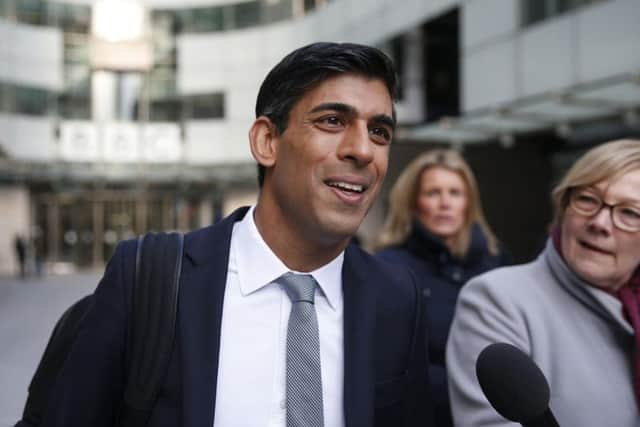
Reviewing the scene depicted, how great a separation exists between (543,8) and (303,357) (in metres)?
11.8

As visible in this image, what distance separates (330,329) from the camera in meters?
1.80

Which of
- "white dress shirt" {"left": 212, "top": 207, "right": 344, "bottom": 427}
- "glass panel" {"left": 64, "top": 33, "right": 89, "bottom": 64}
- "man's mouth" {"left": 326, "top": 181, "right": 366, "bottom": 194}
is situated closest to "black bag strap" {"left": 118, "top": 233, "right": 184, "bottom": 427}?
"white dress shirt" {"left": 212, "top": 207, "right": 344, "bottom": 427}

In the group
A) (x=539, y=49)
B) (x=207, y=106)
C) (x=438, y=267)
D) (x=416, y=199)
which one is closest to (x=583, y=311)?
(x=438, y=267)

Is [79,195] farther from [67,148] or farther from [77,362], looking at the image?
[77,362]

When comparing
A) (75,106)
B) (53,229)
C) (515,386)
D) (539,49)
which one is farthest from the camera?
(75,106)

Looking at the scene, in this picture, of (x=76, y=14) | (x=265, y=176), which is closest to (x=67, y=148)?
(x=76, y=14)

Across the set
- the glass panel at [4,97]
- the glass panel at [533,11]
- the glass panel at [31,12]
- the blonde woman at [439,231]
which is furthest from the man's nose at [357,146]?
the glass panel at [31,12]

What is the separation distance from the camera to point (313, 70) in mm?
1685

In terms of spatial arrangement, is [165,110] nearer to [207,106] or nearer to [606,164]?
[207,106]

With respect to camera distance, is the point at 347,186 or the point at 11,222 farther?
the point at 11,222

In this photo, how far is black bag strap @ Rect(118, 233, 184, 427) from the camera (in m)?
1.59

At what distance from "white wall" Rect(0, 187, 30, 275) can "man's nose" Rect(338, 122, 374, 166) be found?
25505 mm

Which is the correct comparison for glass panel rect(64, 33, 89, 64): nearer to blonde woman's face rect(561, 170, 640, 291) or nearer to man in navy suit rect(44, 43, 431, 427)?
man in navy suit rect(44, 43, 431, 427)

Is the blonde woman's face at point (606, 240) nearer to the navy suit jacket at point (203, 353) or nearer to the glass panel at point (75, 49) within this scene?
the navy suit jacket at point (203, 353)
